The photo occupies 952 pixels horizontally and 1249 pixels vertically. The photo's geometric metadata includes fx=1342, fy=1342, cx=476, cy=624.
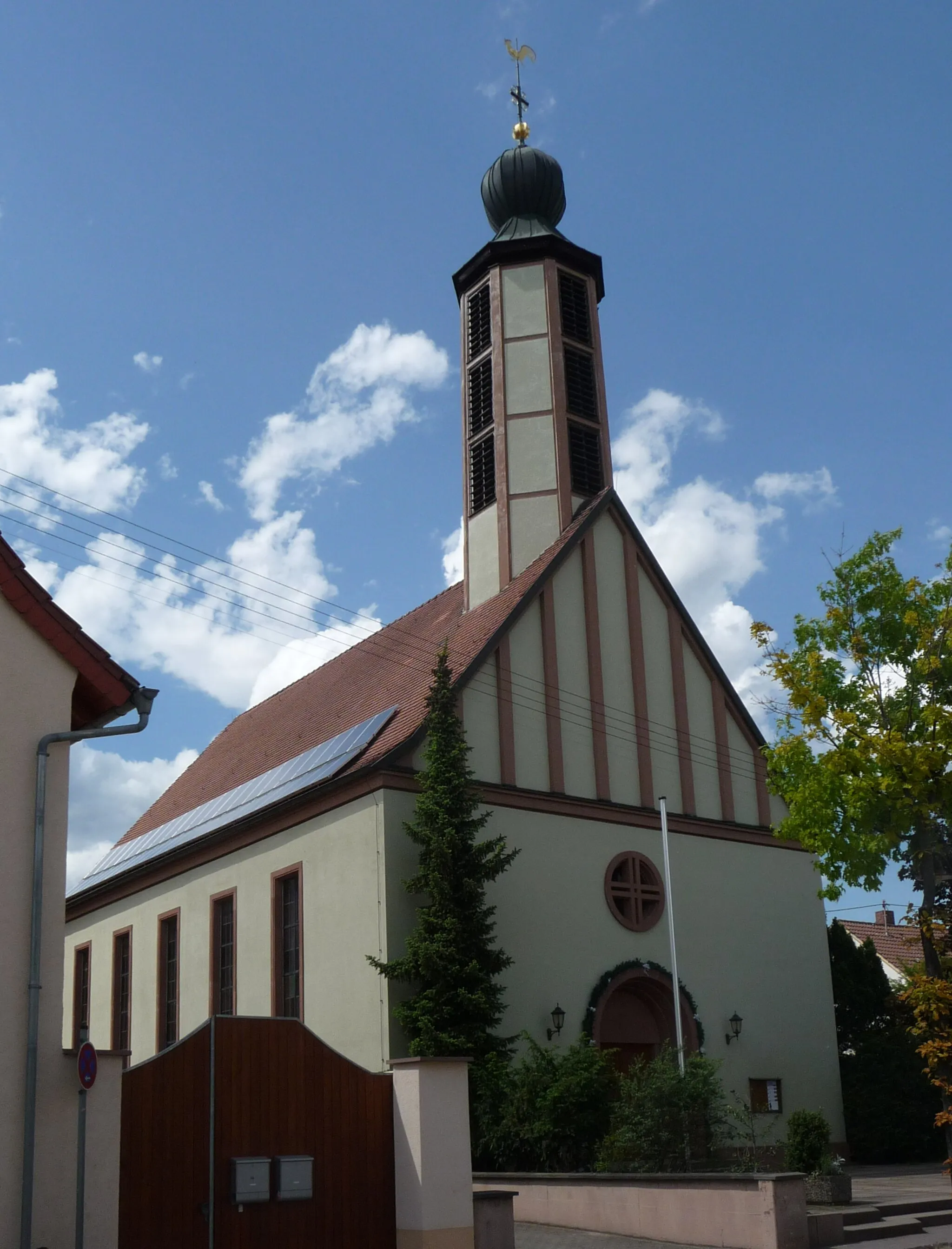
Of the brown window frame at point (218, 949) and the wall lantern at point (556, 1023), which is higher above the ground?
the brown window frame at point (218, 949)

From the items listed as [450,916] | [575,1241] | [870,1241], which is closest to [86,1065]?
[575,1241]

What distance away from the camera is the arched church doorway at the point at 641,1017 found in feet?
85.4

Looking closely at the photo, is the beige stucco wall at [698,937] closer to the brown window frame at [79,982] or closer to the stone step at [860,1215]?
the stone step at [860,1215]

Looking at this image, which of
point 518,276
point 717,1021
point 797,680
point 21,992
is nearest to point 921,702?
point 797,680

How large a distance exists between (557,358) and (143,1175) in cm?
2287

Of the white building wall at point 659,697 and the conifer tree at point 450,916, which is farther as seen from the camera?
the white building wall at point 659,697

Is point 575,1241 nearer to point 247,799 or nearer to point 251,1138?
point 251,1138

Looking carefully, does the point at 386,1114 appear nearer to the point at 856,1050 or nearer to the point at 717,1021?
the point at 717,1021

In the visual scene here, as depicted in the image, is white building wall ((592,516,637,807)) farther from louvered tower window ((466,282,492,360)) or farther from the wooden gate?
the wooden gate

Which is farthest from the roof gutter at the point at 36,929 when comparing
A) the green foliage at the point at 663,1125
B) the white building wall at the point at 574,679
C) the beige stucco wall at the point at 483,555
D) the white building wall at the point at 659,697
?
the beige stucco wall at the point at 483,555

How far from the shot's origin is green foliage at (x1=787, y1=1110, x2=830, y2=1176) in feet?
62.5

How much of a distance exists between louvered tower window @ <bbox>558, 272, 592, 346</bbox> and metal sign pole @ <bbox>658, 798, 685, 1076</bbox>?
11.9 metres

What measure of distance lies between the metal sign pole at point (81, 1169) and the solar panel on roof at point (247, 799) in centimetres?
1388

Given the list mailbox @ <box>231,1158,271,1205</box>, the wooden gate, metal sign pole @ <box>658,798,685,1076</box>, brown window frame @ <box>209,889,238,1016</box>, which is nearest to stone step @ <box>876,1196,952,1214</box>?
metal sign pole @ <box>658,798,685,1076</box>
